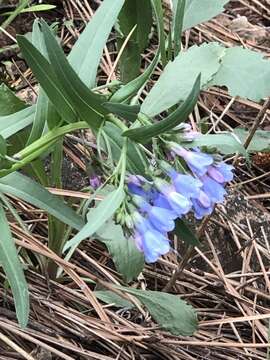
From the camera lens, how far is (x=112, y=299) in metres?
1.39

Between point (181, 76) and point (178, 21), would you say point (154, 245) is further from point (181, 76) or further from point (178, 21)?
point (178, 21)

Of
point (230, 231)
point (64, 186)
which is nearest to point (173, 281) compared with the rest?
point (230, 231)

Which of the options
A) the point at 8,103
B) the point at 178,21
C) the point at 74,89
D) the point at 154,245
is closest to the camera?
the point at 154,245

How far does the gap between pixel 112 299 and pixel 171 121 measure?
53cm

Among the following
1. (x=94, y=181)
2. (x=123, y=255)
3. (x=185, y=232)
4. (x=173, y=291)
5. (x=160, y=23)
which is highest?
(x=160, y=23)

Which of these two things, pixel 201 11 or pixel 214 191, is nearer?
pixel 214 191

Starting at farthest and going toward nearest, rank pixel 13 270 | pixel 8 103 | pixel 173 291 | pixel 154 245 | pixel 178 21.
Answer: pixel 173 291, pixel 8 103, pixel 178 21, pixel 13 270, pixel 154 245

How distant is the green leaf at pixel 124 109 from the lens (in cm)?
97

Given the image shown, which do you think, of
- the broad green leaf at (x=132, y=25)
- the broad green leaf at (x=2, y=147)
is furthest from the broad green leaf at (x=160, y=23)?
the broad green leaf at (x=2, y=147)

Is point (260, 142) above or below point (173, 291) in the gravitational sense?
above

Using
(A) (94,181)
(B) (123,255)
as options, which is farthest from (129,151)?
(B) (123,255)

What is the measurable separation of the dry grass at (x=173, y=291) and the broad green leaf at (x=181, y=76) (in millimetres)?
338

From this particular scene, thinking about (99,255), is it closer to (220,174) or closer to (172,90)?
(172,90)

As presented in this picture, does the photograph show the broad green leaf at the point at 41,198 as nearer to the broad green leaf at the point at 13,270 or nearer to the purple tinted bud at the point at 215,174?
the broad green leaf at the point at 13,270
